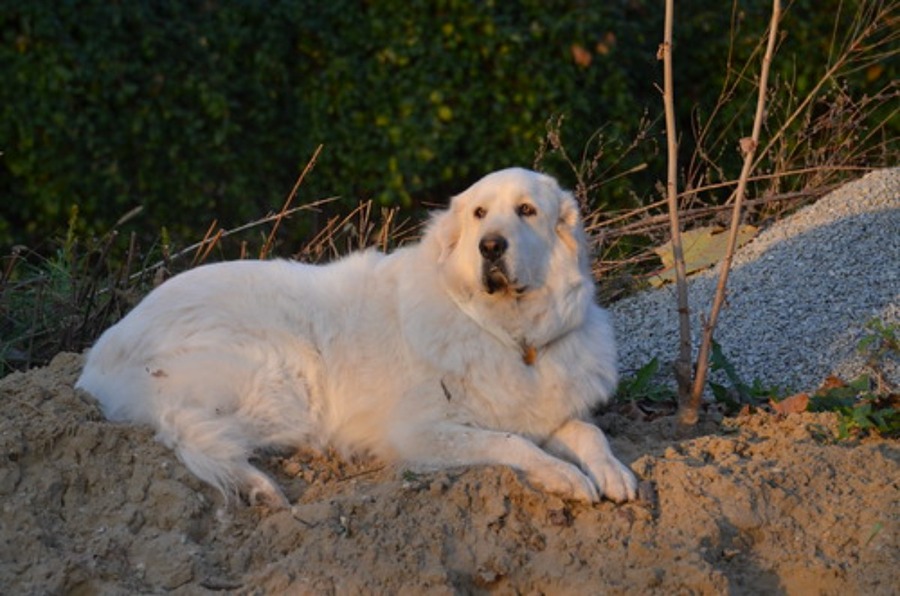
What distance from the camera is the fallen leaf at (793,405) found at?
5.56 meters

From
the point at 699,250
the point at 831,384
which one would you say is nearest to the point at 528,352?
the point at 831,384

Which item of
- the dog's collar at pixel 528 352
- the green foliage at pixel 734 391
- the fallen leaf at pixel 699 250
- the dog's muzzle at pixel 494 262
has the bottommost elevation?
the fallen leaf at pixel 699 250

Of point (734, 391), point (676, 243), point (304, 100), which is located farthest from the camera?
point (304, 100)

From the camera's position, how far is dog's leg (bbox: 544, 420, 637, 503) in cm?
479

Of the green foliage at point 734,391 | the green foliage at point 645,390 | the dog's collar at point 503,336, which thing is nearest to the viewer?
the dog's collar at point 503,336

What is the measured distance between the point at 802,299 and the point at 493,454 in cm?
263

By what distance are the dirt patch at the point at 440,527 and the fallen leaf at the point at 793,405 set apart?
0.46 m

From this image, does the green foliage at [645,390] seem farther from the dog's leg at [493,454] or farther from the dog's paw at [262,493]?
the dog's paw at [262,493]

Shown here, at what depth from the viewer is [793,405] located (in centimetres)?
559

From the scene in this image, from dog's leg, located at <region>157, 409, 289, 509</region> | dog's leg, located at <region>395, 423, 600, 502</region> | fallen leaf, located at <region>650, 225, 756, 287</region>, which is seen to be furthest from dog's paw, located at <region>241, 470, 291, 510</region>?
fallen leaf, located at <region>650, 225, 756, 287</region>

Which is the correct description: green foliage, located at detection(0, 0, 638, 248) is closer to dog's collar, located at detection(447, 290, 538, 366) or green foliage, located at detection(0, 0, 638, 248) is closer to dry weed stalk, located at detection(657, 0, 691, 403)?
dry weed stalk, located at detection(657, 0, 691, 403)

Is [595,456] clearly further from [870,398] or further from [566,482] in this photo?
[870,398]

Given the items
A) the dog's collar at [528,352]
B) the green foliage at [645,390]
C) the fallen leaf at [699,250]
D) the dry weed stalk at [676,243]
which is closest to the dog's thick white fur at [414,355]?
the dog's collar at [528,352]

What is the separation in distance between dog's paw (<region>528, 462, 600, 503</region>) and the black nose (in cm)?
81
